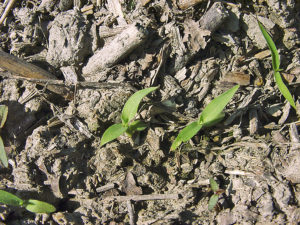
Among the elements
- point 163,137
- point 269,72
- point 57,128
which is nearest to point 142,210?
point 163,137

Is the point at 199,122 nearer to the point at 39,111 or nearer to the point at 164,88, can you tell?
the point at 164,88

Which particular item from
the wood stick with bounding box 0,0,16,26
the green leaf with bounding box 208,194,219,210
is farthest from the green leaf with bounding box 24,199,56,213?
the wood stick with bounding box 0,0,16,26

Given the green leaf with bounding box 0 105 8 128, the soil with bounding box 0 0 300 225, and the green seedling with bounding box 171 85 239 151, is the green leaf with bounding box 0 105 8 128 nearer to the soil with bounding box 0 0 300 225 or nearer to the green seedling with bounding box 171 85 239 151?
the soil with bounding box 0 0 300 225

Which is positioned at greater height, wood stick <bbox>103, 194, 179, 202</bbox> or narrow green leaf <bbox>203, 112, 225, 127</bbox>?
narrow green leaf <bbox>203, 112, 225, 127</bbox>

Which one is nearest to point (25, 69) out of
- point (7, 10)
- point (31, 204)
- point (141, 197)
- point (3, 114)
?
point (3, 114)

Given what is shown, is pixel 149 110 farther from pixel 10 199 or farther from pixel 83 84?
pixel 10 199

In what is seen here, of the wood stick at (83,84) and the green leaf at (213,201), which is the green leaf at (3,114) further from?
the green leaf at (213,201)
